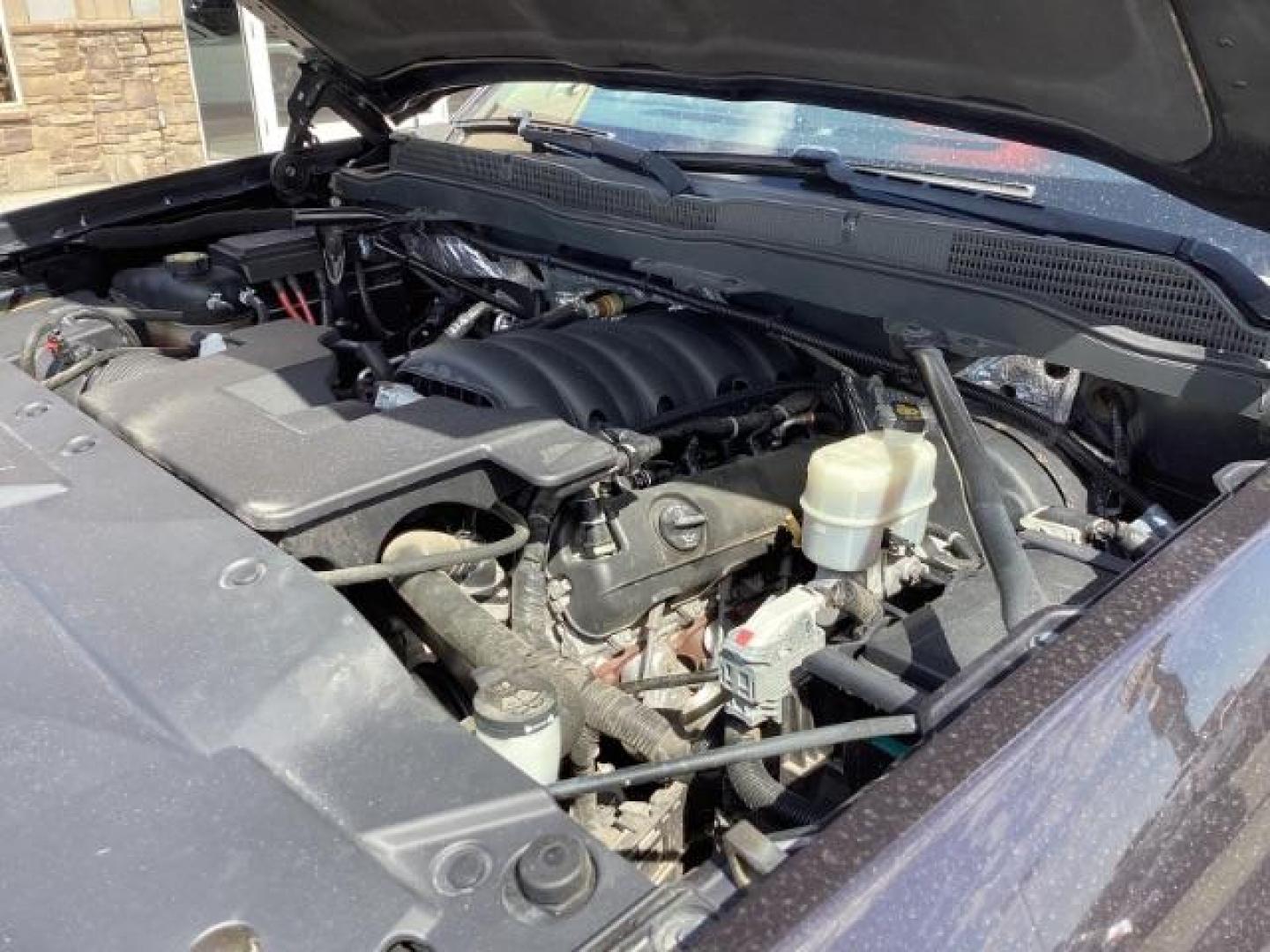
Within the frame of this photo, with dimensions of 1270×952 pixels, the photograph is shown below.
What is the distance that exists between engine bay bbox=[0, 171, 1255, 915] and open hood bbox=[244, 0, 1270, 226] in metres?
0.35

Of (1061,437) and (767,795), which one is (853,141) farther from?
(767,795)

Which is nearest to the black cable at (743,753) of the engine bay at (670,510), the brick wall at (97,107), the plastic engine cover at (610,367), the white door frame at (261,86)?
the engine bay at (670,510)

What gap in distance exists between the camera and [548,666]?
1.31m

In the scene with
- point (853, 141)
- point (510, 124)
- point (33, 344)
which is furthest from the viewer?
point (510, 124)

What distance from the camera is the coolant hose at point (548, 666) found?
1248mm

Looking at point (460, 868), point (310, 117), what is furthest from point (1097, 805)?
point (310, 117)

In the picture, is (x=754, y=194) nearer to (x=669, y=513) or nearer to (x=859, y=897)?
(x=669, y=513)

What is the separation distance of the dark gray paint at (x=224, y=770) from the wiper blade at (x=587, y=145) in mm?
1158

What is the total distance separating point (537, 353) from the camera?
1.76m

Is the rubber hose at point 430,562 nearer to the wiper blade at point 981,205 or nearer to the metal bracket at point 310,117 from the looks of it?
the wiper blade at point 981,205

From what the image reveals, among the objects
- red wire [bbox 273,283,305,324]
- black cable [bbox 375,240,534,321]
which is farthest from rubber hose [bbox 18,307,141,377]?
black cable [bbox 375,240,534,321]

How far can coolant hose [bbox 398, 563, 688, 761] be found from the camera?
49.1 inches

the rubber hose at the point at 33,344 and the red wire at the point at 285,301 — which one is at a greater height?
the rubber hose at the point at 33,344

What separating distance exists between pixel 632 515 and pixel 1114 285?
75cm
